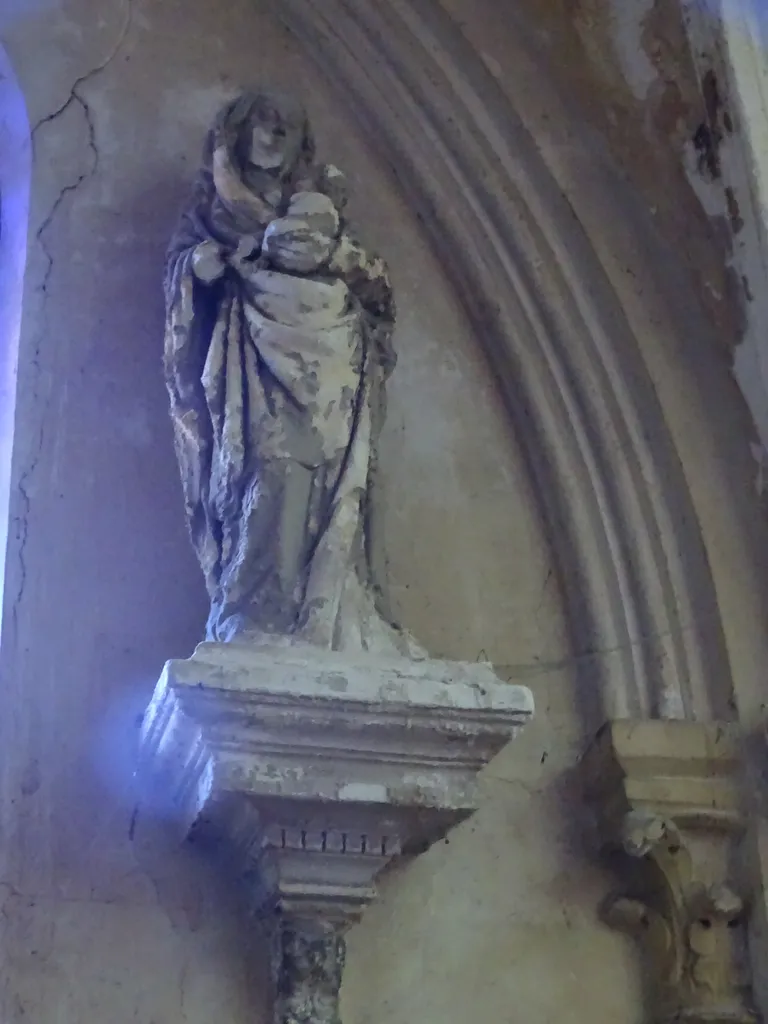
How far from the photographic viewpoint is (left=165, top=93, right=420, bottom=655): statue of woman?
239 cm

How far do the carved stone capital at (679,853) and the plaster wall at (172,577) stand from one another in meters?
0.08

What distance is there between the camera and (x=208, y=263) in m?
2.57

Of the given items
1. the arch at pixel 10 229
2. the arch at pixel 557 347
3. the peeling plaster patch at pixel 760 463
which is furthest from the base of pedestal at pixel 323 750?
the peeling plaster patch at pixel 760 463

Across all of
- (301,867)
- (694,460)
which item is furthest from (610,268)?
(301,867)

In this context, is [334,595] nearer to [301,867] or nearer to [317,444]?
[317,444]

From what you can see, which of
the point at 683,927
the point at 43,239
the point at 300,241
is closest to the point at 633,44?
the point at 300,241

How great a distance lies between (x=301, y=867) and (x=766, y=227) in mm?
1560

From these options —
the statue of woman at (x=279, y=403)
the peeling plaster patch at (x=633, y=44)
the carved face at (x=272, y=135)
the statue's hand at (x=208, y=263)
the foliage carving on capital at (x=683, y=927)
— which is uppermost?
the peeling plaster patch at (x=633, y=44)

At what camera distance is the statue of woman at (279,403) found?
2.39 m

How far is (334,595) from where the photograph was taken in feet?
7.82

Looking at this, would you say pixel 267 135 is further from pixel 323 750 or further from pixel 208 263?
pixel 323 750

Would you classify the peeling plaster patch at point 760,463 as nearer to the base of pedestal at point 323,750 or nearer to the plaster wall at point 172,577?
the plaster wall at point 172,577

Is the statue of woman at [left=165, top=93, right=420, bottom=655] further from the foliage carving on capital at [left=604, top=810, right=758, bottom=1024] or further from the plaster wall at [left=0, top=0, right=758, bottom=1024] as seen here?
the foliage carving on capital at [left=604, top=810, right=758, bottom=1024]

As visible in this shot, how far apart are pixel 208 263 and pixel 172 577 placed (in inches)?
24.7
